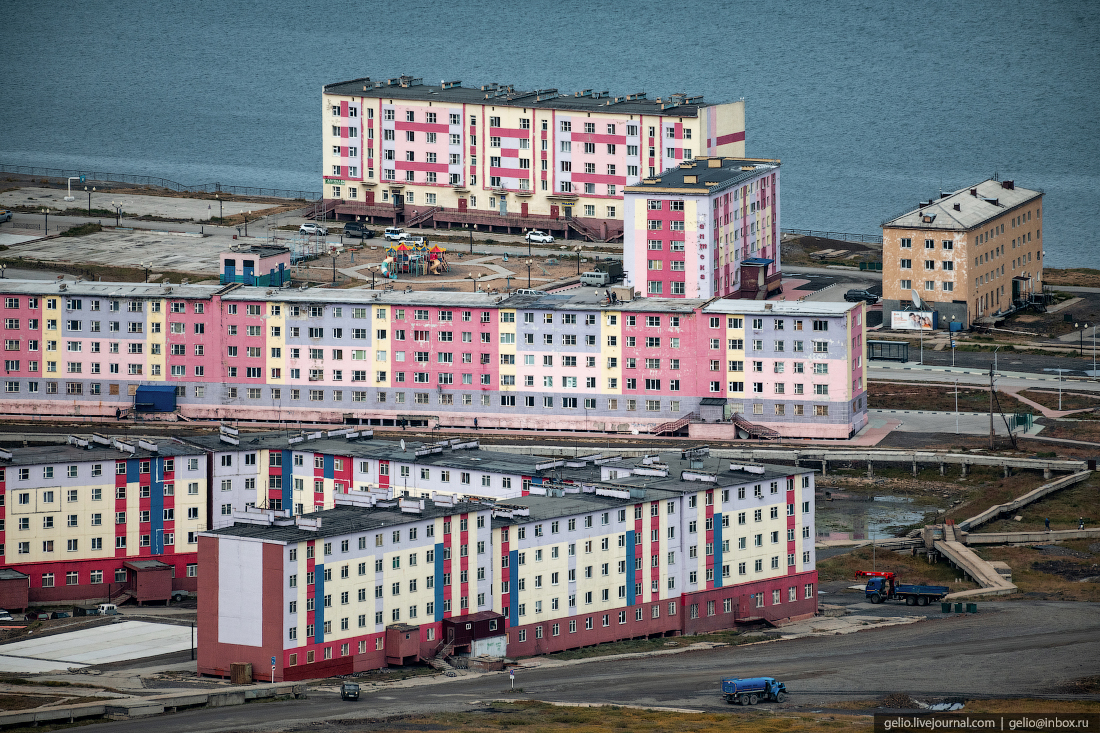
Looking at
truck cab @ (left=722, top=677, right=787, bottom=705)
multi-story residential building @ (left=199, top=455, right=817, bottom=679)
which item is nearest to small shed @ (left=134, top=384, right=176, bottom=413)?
multi-story residential building @ (left=199, top=455, right=817, bottom=679)

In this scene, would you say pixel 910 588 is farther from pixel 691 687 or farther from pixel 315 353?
pixel 315 353

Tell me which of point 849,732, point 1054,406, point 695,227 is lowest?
point 849,732

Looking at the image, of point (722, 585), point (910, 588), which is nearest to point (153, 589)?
point (722, 585)

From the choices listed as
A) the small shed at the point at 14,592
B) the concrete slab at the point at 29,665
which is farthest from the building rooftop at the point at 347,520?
the small shed at the point at 14,592

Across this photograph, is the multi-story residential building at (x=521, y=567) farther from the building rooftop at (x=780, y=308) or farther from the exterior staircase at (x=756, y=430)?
the building rooftop at (x=780, y=308)

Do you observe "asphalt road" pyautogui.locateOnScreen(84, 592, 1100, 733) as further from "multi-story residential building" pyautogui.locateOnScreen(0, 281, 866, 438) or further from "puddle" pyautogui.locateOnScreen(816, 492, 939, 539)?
"multi-story residential building" pyautogui.locateOnScreen(0, 281, 866, 438)

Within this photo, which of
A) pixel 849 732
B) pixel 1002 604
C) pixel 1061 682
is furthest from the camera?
→ pixel 1002 604

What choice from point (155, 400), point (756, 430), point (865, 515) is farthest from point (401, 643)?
point (155, 400)
